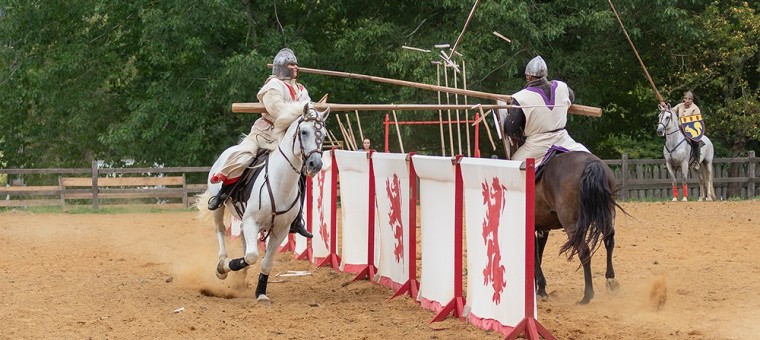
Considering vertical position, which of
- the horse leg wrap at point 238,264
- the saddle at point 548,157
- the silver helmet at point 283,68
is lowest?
the horse leg wrap at point 238,264

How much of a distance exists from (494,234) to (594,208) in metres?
1.60

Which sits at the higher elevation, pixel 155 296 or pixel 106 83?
pixel 106 83

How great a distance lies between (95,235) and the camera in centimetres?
2003

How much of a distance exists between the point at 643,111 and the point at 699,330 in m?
27.1

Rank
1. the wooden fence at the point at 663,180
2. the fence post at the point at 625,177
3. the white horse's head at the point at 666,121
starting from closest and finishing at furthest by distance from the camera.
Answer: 1. the white horse's head at the point at 666,121
2. the fence post at the point at 625,177
3. the wooden fence at the point at 663,180

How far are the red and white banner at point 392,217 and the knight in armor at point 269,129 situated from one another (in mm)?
758

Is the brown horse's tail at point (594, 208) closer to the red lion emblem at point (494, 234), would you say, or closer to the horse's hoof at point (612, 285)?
the horse's hoof at point (612, 285)

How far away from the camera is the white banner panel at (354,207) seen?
12.7 metres

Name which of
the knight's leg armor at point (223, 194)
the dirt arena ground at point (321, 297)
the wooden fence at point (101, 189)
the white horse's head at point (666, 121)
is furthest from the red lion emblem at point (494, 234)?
the wooden fence at point (101, 189)

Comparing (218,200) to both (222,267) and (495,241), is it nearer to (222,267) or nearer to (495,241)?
(222,267)

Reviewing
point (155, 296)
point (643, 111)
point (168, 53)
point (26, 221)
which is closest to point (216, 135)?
point (168, 53)

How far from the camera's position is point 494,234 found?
856 cm

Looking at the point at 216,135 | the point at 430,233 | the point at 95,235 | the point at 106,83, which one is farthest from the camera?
the point at 106,83

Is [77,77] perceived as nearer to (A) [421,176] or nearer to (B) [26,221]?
(B) [26,221]
